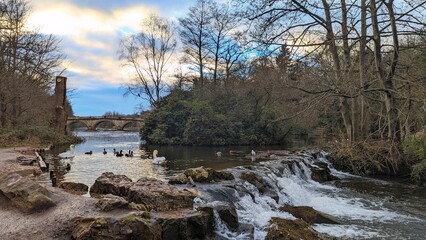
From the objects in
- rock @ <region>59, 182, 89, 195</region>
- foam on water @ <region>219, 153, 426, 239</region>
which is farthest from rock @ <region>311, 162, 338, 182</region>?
rock @ <region>59, 182, 89, 195</region>

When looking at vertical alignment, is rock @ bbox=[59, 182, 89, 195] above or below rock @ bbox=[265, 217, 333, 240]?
above

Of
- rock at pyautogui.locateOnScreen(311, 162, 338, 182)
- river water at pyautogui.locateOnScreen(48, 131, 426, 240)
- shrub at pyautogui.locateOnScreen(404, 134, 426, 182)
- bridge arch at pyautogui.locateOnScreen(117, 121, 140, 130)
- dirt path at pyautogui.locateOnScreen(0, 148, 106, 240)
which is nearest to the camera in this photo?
dirt path at pyautogui.locateOnScreen(0, 148, 106, 240)

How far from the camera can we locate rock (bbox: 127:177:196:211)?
7.46m

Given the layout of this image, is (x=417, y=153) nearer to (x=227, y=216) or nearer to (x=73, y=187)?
(x=227, y=216)

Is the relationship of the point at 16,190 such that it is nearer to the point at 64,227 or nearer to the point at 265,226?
the point at 64,227

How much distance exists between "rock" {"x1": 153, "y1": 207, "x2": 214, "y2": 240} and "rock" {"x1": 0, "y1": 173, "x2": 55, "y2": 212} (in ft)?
6.56

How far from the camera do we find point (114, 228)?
567cm

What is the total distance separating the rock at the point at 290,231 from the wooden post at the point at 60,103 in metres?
26.1

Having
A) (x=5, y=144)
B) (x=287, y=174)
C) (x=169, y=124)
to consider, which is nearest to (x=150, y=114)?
(x=169, y=124)

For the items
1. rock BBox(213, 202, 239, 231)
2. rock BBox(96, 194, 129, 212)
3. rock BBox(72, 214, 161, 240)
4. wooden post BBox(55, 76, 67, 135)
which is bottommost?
rock BBox(213, 202, 239, 231)

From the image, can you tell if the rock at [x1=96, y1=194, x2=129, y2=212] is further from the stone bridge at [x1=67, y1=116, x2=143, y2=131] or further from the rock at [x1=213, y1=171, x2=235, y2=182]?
the stone bridge at [x1=67, y1=116, x2=143, y2=131]

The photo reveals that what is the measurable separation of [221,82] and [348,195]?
26060 millimetres

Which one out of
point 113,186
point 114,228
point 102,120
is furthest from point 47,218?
point 102,120

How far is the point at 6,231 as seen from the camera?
5832 mm
